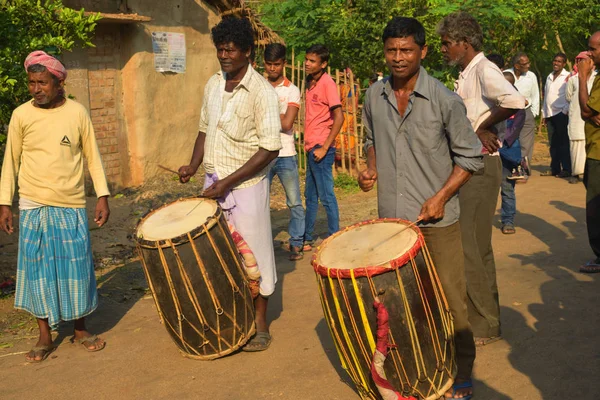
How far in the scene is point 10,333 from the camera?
18.8 ft

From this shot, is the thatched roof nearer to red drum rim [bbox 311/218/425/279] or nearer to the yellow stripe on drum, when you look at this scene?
red drum rim [bbox 311/218/425/279]

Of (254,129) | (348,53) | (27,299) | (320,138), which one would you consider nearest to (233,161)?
(254,129)

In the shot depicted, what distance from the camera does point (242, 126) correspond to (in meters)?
4.96

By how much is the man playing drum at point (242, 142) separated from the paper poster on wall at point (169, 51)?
18.8ft

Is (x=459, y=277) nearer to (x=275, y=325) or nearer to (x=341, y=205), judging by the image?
(x=275, y=325)

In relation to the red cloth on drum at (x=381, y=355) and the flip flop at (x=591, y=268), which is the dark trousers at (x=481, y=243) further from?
the flip flop at (x=591, y=268)

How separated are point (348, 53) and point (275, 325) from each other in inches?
343

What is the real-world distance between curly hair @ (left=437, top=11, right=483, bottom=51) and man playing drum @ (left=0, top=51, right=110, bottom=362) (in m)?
2.37

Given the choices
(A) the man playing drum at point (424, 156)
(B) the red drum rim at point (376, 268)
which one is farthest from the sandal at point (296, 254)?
(B) the red drum rim at point (376, 268)

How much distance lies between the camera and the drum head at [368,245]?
12.1 ft

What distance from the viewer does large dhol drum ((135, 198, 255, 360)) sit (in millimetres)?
4590

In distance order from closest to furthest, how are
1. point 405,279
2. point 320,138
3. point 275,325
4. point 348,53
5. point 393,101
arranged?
point 405,279 < point 393,101 < point 275,325 < point 320,138 < point 348,53

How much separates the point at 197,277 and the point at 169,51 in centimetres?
678

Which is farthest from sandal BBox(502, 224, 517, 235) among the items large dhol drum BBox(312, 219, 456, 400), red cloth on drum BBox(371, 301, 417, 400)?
red cloth on drum BBox(371, 301, 417, 400)
